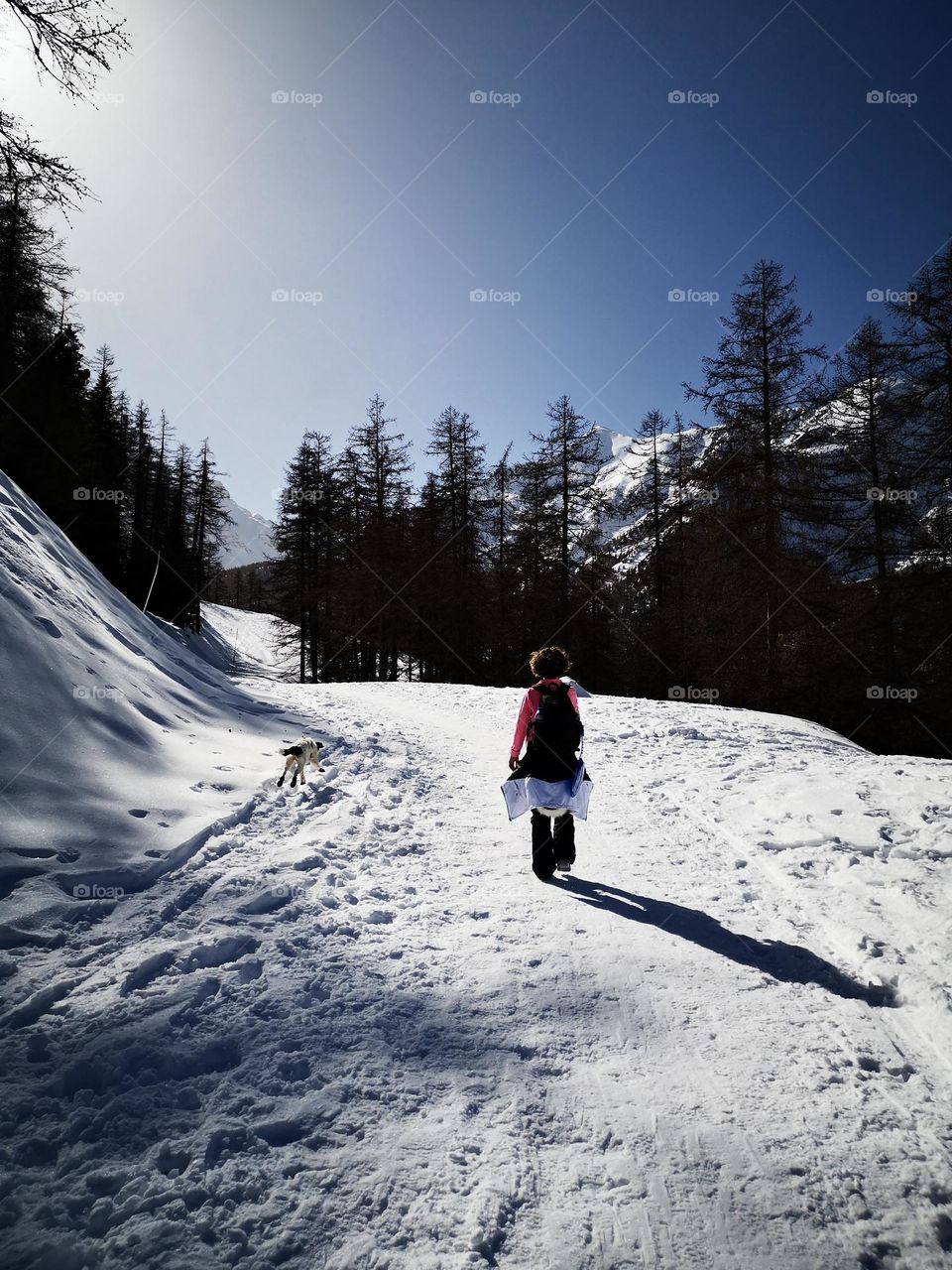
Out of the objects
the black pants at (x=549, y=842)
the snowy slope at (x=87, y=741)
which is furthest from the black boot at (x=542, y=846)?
the snowy slope at (x=87, y=741)

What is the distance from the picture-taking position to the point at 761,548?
1619cm

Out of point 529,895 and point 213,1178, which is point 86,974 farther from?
point 529,895

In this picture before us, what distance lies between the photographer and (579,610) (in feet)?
77.2

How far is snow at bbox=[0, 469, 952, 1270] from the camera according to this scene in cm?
192

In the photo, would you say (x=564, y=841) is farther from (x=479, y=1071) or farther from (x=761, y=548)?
(x=761, y=548)

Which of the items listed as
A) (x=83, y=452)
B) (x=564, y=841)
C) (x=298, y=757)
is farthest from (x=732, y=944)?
(x=83, y=452)

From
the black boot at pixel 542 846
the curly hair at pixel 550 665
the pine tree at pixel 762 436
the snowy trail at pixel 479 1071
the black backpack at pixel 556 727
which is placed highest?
the pine tree at pixel 762 436

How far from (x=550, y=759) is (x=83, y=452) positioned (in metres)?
27.3

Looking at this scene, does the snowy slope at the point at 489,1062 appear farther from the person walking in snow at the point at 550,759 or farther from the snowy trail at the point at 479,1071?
the person walking in snow at the point at 550,759

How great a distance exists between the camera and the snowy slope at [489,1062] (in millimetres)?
1896

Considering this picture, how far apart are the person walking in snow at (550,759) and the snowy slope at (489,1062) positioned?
255 mm

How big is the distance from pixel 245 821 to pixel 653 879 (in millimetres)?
3849

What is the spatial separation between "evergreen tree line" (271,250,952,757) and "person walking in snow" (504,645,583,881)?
1302 centimetres

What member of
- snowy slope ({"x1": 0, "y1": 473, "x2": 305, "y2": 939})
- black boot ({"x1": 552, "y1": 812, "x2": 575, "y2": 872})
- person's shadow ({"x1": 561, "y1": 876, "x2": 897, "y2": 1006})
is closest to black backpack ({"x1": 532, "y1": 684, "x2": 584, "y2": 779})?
black boot ({"x1": 552, "y1": 812, "x2": 575, "y2": 872})
